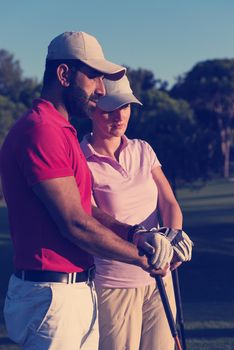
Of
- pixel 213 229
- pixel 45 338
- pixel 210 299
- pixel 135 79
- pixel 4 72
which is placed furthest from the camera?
pixel 4 72

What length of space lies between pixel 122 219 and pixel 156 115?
4081cm

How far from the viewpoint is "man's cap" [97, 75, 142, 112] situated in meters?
4.54

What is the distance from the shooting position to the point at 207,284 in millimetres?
9766

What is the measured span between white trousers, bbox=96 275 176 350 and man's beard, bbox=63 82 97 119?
121 centimetres

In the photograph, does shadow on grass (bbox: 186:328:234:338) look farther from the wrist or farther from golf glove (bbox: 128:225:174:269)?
golf glove (bbox: 128:225:174:269)

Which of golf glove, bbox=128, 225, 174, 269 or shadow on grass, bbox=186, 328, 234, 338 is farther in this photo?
shadow on grass, bbox=186, 328, 234, 338

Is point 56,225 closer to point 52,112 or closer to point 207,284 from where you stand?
point 52,112

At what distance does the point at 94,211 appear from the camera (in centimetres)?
403

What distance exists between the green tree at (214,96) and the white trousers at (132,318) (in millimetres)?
44907

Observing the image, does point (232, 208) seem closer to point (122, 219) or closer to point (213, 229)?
point (213, 229)

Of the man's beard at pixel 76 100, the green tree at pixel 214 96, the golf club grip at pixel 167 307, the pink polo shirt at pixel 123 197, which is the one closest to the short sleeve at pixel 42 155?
the man's beard at pixel 76 100

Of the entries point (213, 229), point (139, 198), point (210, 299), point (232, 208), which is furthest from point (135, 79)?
point (139, 198)

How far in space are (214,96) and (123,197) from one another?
1864 inches

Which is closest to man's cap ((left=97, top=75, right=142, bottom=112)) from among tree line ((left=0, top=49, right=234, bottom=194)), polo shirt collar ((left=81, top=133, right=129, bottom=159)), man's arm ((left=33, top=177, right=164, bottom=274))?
polo shirt collar ((left=81, top=133, right=129, bottom=159))
